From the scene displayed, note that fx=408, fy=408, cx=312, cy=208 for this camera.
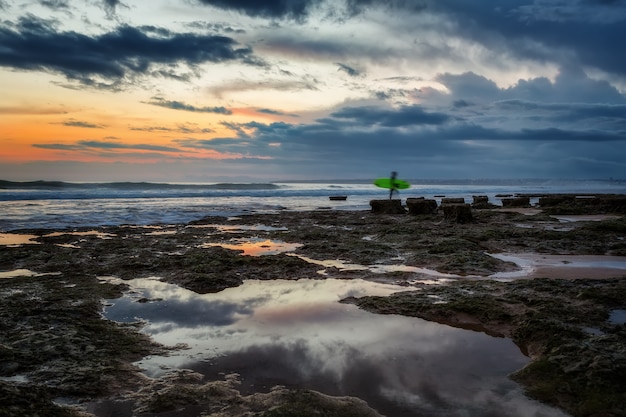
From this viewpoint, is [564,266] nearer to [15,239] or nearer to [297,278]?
[297,278]

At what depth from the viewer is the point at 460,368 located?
399 cm

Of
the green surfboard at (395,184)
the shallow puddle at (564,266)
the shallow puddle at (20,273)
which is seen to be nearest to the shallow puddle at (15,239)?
the shallow puddle at (20,273)

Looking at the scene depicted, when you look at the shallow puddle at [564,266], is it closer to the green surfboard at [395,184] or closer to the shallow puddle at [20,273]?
the shallow puddle at [20,273]

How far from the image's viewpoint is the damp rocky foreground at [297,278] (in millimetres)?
3350

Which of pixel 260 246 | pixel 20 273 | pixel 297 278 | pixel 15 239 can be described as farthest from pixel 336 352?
pixel 15 239

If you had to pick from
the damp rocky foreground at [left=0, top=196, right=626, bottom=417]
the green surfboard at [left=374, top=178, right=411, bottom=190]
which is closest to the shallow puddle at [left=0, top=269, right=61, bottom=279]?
the damp rocky foreground at [left=0, top=196, right=626, bottom=417]

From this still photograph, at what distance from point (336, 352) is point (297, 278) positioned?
3.43m

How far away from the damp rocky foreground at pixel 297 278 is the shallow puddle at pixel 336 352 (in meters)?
0.22

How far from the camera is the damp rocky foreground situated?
11.0 feet

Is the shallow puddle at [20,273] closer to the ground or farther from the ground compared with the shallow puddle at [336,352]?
closer to the ground

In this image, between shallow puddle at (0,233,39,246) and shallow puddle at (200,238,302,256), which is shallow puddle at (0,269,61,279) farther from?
shallow puddle at (200,238,302,256)

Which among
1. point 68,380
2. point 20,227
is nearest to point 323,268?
point 68,380

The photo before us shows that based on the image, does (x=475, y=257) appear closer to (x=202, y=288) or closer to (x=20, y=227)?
(x=202, y=288)

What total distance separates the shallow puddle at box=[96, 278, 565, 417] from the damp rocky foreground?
0.71ft
